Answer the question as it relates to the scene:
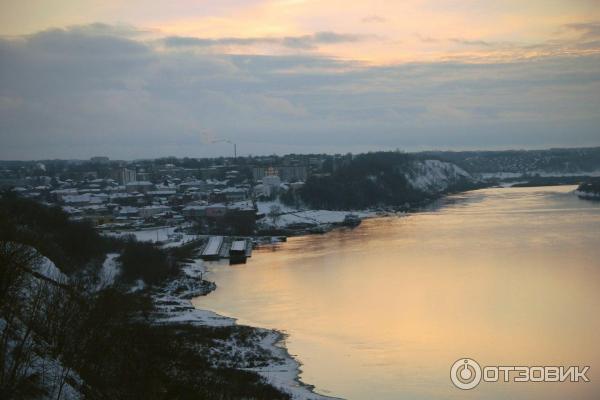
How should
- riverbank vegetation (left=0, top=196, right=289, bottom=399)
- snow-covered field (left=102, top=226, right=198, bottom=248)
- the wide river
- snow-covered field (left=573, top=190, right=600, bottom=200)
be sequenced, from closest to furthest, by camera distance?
riverbank vegetation (left=0, top=196, right=289, bottom=399) < the wide river < snow-covered field (left=102, top=226, right=198, bottom=248) < snow-covered field (left=573, top=190, right=600, bottom=200)

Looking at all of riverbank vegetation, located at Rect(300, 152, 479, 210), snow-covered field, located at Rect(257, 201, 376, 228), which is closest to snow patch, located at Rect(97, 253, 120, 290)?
snow-covered field, located at Rect(257, 201, 376, 228)

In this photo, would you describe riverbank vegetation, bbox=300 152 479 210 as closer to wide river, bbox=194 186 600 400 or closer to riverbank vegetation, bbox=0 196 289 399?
wide river, bbox=194 186 600 400

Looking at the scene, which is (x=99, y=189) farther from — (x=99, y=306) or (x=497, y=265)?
(x=99, y=306)

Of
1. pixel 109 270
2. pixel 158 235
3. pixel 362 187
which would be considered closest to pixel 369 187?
pixel 362 187

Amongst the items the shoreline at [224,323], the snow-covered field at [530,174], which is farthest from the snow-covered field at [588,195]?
the shoreline at [224,323]

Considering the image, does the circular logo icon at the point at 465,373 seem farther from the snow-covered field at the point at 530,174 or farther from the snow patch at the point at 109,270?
the snow-covered field at the point at 530,174

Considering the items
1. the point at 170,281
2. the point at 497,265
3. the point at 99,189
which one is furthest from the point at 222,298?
the point at 99,189
